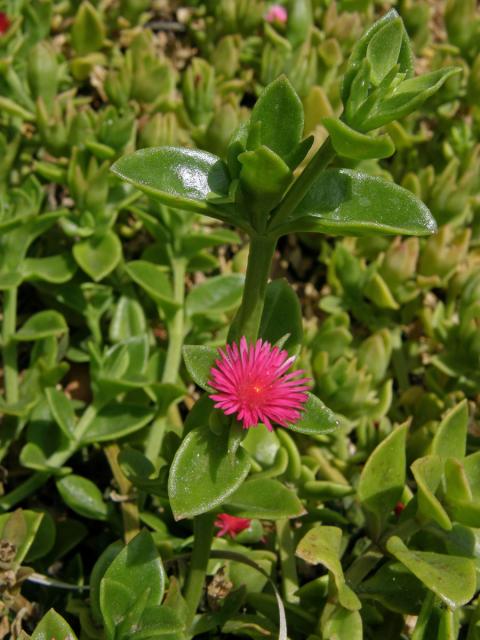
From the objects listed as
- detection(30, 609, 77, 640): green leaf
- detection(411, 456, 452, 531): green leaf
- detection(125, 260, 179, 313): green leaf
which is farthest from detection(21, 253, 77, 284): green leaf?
detection(411, 456, 452, 531): green leaf

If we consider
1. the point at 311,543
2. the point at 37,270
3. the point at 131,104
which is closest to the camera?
the point at 311,543

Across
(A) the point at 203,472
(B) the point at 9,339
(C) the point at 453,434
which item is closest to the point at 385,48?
(A) the point at 203,472

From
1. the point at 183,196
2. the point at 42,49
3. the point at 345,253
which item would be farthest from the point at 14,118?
the point at 183,196

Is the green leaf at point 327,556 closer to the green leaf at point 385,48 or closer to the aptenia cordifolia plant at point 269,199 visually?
the aptenia cordifolia plant at point 269,199

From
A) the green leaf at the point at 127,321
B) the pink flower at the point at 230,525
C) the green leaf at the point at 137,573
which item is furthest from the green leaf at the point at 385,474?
the green leaf at the point at 127,321

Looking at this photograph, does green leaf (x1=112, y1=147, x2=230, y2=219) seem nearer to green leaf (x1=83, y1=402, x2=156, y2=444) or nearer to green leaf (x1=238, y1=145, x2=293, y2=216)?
green leaf (x1=238, y1=145, x2=293, y2=216)

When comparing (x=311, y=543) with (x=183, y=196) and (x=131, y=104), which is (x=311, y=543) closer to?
(x=183, y=196)
